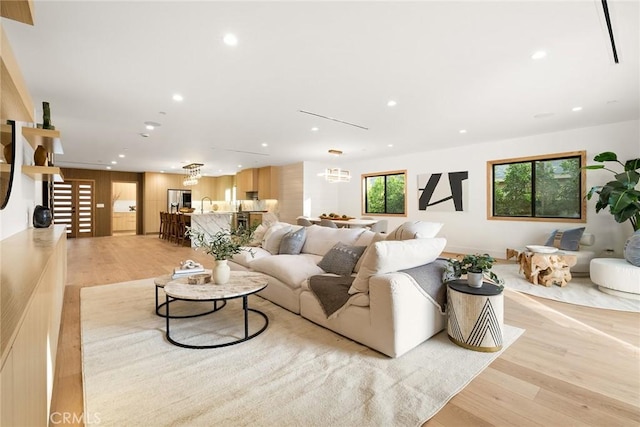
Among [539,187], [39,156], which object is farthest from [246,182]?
[539,187]

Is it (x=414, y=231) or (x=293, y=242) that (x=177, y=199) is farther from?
(x=414, y=231)

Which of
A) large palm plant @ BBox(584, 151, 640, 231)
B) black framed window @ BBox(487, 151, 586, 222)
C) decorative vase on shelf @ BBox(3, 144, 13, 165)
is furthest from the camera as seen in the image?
black framed window @ BBox(487, 151, 586, 222)

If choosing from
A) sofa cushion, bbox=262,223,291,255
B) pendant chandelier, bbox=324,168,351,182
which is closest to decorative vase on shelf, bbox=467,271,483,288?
sofa cushion, bbox=262,223,291,255

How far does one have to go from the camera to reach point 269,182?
34.6 feet

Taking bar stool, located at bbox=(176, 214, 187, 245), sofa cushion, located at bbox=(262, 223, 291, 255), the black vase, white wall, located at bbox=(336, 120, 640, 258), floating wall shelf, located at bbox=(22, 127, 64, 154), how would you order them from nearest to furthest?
floating wall shelf, located at bbox=(22, 127, 64, 154)
the black vase
sofa cushion, located at bbox=(262, 223, 291, 255)
white wall, located at bbox=(336, 120, 640, 258)
bar stool, located at bbox=(176, 214, 187, 245)

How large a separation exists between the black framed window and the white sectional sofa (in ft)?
14.6

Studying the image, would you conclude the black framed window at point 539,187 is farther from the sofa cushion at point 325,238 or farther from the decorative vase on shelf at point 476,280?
the decorative vase on shelf at point 476,280

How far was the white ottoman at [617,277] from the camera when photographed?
3.79 metres

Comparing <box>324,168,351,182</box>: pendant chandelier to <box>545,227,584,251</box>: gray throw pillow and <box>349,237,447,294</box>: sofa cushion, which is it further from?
<box>349,237,447,294</box>: sofa cushion

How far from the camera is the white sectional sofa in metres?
2.36

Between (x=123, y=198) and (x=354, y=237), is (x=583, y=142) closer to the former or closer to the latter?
(x=354, y=237)

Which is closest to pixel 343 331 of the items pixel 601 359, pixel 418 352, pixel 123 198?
pixel 418 352

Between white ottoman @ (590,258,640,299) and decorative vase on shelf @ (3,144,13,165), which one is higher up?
decorative vase on shelf @ (3,144,13,165)

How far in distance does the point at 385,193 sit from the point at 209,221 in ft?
17.9
